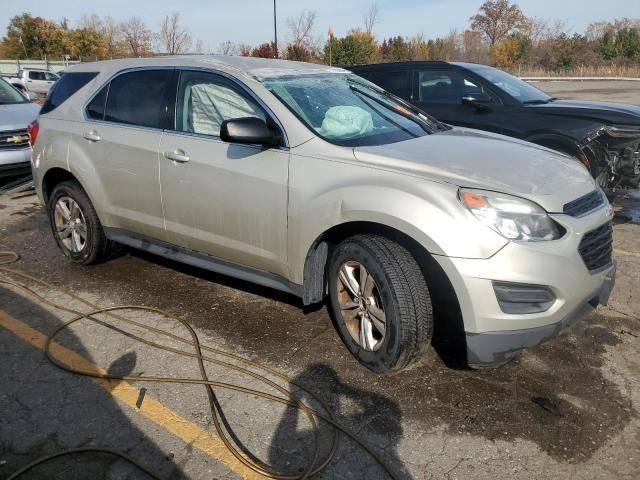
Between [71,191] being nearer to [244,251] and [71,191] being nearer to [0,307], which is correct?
[0,307]

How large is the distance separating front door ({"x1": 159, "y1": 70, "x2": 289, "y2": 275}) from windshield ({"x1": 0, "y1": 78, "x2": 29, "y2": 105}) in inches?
259

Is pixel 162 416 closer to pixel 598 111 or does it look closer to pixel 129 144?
pixel 129 144

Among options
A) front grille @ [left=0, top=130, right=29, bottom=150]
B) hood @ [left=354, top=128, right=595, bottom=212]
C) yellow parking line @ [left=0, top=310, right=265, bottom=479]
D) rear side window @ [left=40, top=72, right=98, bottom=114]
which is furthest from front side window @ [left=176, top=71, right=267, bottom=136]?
front grille @ [left=0, top=130, right=29, bottom=150]

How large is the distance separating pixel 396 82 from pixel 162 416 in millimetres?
5700

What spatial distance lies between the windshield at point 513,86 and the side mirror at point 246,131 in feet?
14.3

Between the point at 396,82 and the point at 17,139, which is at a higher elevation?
the point at 396,82

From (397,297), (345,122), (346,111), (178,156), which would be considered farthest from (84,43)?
(397,297)

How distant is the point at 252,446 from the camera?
2617 mm

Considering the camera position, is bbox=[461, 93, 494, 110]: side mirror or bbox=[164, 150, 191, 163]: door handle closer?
bbox=[164, 150, 191, 163]: door handle

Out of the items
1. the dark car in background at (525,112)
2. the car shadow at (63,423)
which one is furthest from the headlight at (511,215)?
the dark car in background at (525,112)

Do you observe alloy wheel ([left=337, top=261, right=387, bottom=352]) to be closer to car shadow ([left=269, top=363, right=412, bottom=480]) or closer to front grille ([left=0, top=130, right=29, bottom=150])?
car shadow ([left=269, top=363, right=412, bottom=480])

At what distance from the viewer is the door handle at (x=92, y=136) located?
4426 mm

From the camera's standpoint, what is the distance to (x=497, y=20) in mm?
63969

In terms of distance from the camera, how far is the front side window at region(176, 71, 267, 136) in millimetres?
3715
